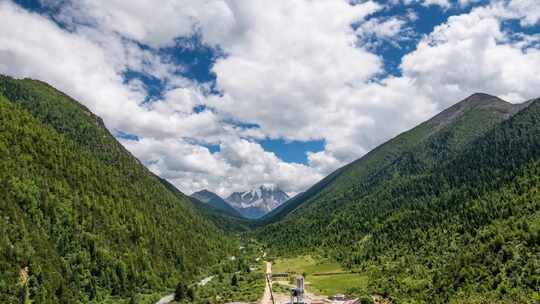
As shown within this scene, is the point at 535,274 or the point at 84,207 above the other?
the point at 84,207

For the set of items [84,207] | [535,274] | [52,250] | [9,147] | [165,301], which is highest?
[9,147]

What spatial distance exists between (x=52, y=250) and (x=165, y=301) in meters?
40.7

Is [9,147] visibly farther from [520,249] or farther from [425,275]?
[520,249]

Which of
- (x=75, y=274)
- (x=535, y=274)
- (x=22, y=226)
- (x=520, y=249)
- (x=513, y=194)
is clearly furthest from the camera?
(x=513, y=194)

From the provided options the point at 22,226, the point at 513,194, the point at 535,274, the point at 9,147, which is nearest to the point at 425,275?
the point at 535,274

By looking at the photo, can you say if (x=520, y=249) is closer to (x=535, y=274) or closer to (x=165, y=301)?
(x=535, y=274)

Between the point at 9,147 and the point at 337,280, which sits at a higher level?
the point at 9,147

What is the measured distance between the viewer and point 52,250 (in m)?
134

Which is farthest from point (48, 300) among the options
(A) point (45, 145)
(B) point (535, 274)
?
(B) point (535, 274)

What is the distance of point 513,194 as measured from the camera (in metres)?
177

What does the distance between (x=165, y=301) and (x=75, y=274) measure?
31130mm

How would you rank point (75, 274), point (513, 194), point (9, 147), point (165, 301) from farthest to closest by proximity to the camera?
1. point (513, 194)
2. point (9, 147)
3. point (165, 301)
4. point (75, 274)

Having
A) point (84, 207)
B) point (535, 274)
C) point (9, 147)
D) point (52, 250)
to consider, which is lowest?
point (535, 274)

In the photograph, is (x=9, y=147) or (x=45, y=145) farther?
(x=45, y=145)
